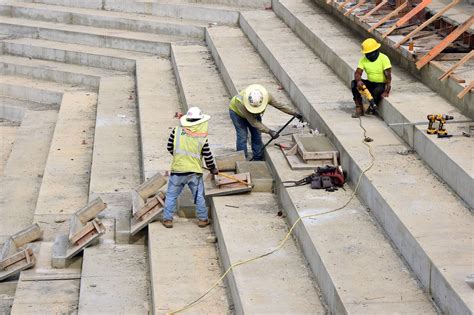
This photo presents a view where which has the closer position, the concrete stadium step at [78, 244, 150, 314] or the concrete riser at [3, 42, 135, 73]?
the concrete stadium step at [78, 244, 150, 314]

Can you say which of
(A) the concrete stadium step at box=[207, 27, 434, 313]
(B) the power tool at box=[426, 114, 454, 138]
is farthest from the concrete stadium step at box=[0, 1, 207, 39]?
(B) the power tool at box=[426, 114, 454, 138]

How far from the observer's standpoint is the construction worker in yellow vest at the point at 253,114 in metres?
14.2

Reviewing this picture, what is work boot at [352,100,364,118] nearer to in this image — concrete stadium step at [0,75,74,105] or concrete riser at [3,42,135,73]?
concrete riser at [3,42,135,73]

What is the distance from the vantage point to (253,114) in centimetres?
1437

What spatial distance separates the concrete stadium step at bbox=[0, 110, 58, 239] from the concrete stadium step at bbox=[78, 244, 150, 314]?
88.4 inches

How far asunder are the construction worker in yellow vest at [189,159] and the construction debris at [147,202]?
25 centimetres

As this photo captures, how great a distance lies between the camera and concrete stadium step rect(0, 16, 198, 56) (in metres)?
22.9

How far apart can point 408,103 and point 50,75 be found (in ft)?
34.6

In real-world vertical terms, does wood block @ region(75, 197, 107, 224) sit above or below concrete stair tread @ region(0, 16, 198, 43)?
above

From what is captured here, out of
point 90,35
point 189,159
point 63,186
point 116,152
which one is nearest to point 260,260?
point 189,159

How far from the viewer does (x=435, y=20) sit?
56.5ft

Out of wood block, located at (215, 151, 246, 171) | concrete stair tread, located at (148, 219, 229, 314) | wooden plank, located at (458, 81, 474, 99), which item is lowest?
concrete stair tread, located at (148, 219, 229, 314)

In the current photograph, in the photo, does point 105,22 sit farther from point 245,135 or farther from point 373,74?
point 373,74

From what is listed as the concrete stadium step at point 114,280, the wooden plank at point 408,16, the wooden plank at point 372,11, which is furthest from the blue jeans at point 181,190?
the wooden plank at point 372,11
